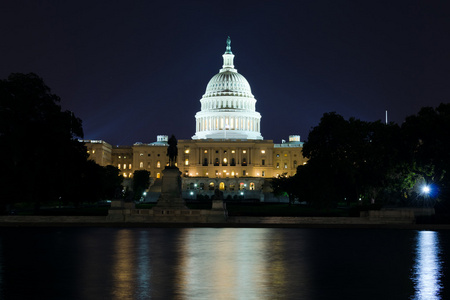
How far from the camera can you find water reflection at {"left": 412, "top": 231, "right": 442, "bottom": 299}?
1756 centimetres

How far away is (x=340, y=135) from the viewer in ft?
235

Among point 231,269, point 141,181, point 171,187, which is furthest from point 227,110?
point 231,269

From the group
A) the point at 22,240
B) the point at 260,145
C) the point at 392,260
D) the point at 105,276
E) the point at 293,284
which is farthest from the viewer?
the point at 260,145

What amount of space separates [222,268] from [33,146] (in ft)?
117

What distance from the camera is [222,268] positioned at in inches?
870

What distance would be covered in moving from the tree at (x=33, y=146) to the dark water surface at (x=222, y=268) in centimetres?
1812

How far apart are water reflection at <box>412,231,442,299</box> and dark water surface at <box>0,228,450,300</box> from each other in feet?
0.09

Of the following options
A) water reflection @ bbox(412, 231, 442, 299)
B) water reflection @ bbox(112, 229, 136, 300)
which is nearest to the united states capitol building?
water reflection @ bbox(412, 231, 442, 299)

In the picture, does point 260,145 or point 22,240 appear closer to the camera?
point 22,240

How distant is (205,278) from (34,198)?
3643 centimetres

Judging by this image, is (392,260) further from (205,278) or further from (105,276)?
A: (105,276)

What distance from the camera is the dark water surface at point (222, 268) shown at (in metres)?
17.5

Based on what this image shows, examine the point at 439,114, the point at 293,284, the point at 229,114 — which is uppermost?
the point at 229,114

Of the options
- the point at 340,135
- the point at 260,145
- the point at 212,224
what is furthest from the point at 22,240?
the point at 260,145
